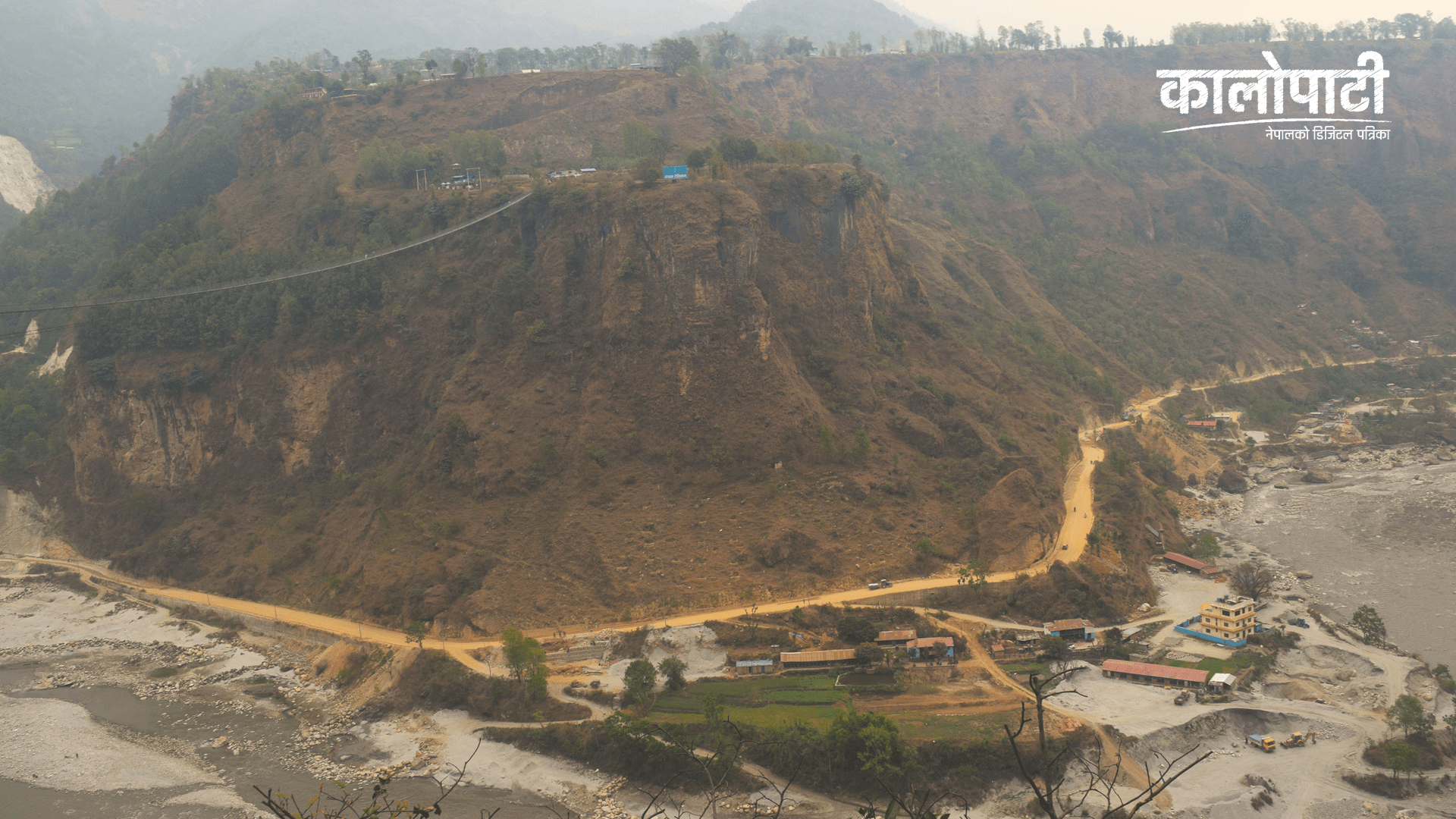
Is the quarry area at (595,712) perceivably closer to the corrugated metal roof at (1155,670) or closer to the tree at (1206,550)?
the corrugated metal roof at (1155,670)

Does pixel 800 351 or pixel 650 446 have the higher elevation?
→ pixel 800 351

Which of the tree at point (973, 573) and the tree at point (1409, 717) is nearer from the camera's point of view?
the tree at point (1409, 717)

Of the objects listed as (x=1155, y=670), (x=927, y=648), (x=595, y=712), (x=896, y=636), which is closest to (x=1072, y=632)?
(x=1155, y=670)

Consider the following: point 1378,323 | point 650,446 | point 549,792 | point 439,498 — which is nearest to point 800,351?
point 650,446

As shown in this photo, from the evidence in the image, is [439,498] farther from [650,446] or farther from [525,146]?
[525,146]

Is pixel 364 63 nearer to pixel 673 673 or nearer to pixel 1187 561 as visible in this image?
pixel 673 673

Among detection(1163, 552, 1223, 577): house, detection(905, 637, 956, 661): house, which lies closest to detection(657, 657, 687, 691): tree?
detection(905, 637, 956, 661): house

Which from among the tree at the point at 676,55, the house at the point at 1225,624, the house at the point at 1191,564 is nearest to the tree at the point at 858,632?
the house at the point at 1225,624
